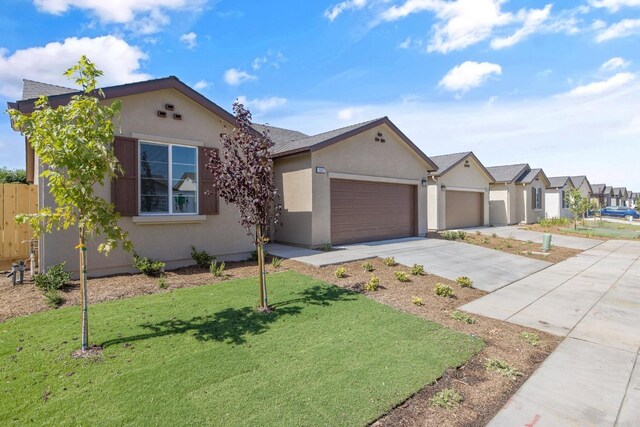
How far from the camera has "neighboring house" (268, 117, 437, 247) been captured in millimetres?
11359

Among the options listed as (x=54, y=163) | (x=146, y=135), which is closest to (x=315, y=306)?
(x=54, y=163)

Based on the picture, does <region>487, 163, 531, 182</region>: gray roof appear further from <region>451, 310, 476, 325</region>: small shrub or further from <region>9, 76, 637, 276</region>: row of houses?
<region>451, 310, 476, 325</region>: small shrub

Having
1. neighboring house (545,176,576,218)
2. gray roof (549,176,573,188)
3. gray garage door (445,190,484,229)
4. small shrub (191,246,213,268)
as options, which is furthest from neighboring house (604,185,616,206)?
small shrub (191,246,213,268)

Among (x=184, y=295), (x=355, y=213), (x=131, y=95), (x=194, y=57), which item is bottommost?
(x=184, y=295)

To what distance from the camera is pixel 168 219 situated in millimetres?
7926

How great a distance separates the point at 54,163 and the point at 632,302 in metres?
10.4

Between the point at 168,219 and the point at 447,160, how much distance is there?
60.5ft

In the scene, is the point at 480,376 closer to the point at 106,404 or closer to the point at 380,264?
the point at 106,404

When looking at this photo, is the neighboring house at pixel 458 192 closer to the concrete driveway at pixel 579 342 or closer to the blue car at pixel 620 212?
the concrete driveway at pixel 579 342

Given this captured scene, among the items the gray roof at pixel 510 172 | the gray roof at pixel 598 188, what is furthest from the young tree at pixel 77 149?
the gray roof at pixel 598 188

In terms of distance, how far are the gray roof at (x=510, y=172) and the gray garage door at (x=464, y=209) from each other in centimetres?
473

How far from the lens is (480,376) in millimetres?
3746

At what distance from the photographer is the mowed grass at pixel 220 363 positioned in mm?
2900

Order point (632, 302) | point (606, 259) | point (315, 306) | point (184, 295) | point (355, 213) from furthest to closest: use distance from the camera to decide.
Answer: point (355, 213) < point (606, 259) < point (632, 302) < point (184, 295) < point (315, 306)
